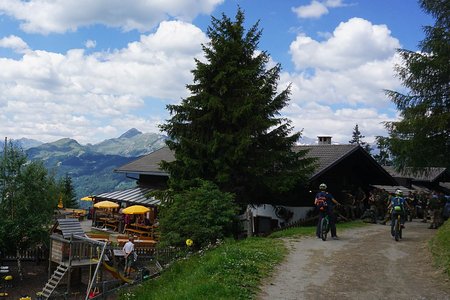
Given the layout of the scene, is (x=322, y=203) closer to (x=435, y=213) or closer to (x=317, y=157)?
(x=317, y=157)

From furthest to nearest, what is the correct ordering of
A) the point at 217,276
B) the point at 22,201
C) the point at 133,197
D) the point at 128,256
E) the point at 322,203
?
the point at 133,197 → the point at 22,201 → the point at 128,256 → the point at 322,203 → the point at 217,276

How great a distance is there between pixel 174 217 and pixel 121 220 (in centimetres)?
1574

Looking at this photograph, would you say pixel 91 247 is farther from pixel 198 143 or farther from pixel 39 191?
pixel 198 143

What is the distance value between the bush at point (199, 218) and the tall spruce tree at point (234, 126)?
1.92m

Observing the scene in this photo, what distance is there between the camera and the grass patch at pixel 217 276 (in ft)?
28.9

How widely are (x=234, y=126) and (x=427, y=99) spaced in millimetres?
8901

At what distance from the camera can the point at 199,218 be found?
1586 cm

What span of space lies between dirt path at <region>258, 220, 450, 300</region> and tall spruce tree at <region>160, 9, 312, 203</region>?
435cm

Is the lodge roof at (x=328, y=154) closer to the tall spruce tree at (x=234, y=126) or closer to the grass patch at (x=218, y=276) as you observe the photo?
the tall spruce tree at (x=234, y=126)

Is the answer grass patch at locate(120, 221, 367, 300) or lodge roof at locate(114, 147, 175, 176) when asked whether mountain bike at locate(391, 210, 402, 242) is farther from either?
lodge roof at locate(114, 147, 175, 176)

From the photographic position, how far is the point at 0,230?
19859 millimetres

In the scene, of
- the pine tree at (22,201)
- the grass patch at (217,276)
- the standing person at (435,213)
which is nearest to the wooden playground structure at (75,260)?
the pine tree at (22,201)

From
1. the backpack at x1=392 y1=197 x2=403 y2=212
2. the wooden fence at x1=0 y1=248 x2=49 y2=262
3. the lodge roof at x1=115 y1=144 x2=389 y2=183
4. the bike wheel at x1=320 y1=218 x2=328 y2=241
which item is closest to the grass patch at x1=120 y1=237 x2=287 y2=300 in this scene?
the bike wheel at x1=320 y1=218 x2=328 y2=241

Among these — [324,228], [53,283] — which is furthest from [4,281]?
[324,228]
